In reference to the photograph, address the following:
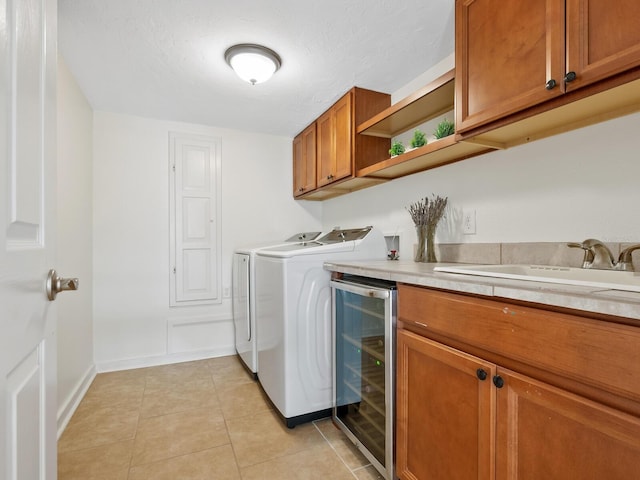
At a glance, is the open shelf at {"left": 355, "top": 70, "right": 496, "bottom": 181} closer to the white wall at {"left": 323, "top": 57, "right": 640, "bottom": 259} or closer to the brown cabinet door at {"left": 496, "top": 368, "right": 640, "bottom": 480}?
the white wall at {"left": 323, "top": 57, "right": 640, "bottom": 259}

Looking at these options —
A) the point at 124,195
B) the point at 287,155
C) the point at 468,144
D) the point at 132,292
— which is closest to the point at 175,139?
the point at 124,195

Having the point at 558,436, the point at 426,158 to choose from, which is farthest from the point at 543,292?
the point at 426,158

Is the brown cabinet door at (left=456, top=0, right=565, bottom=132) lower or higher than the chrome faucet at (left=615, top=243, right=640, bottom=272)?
higher

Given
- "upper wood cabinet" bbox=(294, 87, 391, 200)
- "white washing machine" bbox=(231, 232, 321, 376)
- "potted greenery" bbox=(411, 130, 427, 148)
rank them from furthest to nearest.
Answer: "white washing machine" bbox=(231, 232, 321, 376) → "upper wood cabinet" bbox=(294, 87, 391, 200) → "potted greenery" bbox=(411, 130, 427, 148)

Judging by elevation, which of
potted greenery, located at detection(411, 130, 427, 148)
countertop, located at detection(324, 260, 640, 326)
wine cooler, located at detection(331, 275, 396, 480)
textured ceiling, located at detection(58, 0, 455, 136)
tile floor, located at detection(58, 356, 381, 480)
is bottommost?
tile floor, located at detection(58, 356, 381, 480)

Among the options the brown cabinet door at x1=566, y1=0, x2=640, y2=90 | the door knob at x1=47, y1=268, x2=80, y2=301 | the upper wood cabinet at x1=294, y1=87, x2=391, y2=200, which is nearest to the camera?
the door knob at x1=47, y1=268, x2=80, y2=301

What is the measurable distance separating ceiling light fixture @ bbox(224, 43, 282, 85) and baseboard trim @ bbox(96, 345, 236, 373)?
94.6 inches

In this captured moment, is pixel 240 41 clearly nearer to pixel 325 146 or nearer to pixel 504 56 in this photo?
pixel 325 146

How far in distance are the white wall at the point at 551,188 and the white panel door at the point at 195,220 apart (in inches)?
76.2

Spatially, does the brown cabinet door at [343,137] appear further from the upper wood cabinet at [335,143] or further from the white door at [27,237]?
the white door at [27,237]

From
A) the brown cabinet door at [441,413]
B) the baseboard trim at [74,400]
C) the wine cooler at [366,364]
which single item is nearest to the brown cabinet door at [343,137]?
the wine cooler at [366,364]

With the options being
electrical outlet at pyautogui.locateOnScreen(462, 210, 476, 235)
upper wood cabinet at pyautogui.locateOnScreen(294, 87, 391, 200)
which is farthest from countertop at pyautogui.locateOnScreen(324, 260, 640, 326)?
upper wood cabinet at pyautogui.locateOnScreen(294, 87, 391, 200)

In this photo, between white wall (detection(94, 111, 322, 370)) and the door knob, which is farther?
white wall (detection(94, 111, 322, 370))

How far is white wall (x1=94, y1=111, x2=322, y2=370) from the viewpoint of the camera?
106 inches
